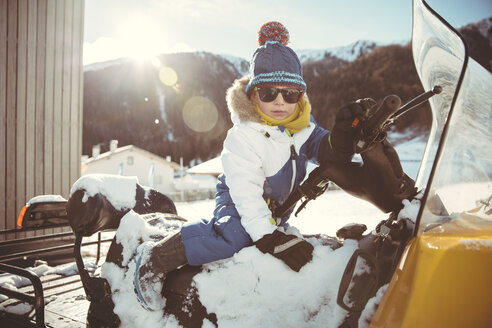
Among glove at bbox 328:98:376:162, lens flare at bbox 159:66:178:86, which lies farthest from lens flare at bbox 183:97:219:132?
glove at bbox 328:98:376:162

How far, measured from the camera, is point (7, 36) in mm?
4562

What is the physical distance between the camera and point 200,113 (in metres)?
119

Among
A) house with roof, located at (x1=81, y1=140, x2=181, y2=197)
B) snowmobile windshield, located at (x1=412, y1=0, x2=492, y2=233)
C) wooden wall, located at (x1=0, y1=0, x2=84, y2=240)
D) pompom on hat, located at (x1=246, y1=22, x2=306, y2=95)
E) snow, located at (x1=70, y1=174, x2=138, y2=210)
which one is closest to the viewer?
snowmobile windshield, located at (x1=412, y1=0, x2=492, y2=233)

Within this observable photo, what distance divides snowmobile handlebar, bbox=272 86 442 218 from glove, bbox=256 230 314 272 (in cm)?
26

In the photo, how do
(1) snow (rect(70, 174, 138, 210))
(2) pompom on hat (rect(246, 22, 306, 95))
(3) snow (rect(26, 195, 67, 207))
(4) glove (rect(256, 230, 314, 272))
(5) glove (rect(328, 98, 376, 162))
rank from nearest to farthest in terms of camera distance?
(5) glove (rect(328, 98, 376, 162)) → (4) glove (rect(256, 230, 314, 272)) → (2) pompom on hat (rect(246, 22, 306, 95)) → (1) snow (rect(70, 174, 138, 210)) → (3) snow (rect(26, 195, 67, 207))

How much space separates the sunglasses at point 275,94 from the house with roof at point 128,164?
4384 cm

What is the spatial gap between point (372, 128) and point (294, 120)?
757 millimetres

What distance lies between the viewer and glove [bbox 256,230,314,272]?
137cm

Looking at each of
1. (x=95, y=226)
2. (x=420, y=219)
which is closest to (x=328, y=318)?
(x=420, y=219)

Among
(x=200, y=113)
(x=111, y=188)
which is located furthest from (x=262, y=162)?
(x=200, y=113)

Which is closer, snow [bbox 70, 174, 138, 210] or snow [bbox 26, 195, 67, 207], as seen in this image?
snow [bbox 70, 174, 138, 210]

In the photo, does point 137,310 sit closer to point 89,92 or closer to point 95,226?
point 95,226

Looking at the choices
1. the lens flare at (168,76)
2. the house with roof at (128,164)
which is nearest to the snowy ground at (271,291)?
the house with roof at (128,164)

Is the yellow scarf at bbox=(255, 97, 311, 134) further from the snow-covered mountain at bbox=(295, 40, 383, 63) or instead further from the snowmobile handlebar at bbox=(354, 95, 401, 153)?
the snow-covered mountain at bbox=(295, 40, 383, 63)
